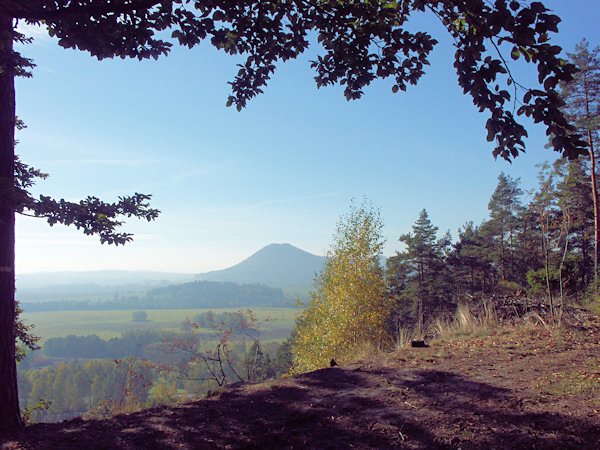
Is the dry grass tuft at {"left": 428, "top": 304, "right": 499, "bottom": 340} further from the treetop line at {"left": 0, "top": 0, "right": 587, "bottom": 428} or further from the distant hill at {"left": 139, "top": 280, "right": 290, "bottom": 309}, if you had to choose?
the distant hill at {"left": 139, "top": 280, "right": 290, "bottom": 309}

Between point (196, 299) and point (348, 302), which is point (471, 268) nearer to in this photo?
point (348, 302)

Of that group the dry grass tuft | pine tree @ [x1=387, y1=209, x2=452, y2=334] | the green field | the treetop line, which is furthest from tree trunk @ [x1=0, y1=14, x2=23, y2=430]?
the green field

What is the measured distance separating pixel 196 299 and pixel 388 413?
184372 mm

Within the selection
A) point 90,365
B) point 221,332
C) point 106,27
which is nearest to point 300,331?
point 221,332

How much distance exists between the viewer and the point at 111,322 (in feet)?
453

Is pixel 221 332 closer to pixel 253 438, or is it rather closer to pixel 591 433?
pixel 253 438

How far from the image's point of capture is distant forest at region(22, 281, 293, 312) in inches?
6280

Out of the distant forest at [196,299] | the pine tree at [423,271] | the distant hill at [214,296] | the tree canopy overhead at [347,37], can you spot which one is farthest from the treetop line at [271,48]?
the distant forest at [196,299]

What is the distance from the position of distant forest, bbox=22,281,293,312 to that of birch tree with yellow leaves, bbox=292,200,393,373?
140467 mm

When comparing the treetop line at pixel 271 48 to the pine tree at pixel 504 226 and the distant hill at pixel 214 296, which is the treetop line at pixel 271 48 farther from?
the distant hill at pixel 214 296

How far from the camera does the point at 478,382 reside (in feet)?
13.5

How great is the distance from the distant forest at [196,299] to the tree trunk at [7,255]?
152 metres

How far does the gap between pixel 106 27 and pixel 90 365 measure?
67302mm

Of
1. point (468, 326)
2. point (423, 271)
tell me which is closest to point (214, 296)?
point (423, 271)
